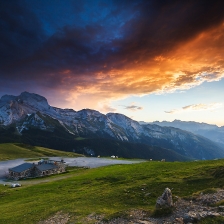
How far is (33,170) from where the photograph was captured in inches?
4264

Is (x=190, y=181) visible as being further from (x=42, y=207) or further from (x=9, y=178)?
(x=9, y=178)

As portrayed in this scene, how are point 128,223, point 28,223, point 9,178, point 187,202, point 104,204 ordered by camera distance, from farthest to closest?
point 9,178 < point 104,204 < point 28,223 < point 187,202 < point 128,223

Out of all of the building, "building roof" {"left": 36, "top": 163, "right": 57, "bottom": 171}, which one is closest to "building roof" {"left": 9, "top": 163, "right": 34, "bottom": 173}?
the building

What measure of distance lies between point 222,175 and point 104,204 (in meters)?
23.5

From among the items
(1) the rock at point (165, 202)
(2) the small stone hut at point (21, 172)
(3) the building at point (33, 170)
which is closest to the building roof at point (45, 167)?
(3) the building at point (33, 170)

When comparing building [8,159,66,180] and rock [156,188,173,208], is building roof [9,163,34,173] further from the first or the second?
rock [156,188,173,208]

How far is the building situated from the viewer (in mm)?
102875

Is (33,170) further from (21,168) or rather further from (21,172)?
(21,172)

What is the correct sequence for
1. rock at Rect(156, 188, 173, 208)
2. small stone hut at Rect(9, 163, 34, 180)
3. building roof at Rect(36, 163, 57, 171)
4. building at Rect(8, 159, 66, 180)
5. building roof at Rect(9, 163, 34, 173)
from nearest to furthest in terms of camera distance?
rock at Rect(156, 188, 173, 208) < small stone hut at Rect(9, 163, 34, 180) < building at Rect(8, 159, 66, 180) < building roof at Rect(9, 163, 34, 173) < building roof at Rect(36, 163, 57, 171)

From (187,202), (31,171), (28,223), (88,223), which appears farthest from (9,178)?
(187,202)

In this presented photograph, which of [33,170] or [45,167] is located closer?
[33,170]

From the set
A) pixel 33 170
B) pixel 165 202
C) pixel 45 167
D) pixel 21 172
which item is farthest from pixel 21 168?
pixel 165 202

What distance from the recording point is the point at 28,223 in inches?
1165

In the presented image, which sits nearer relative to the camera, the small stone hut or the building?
the small stone hut
